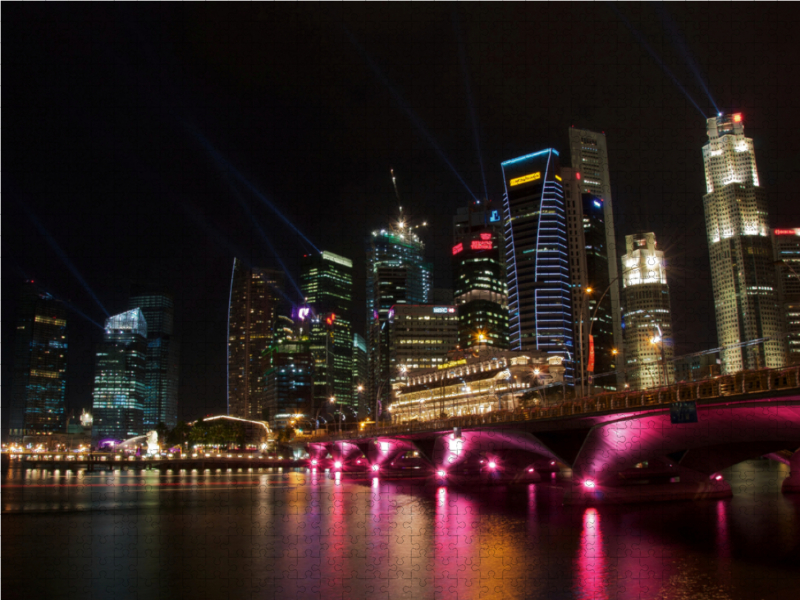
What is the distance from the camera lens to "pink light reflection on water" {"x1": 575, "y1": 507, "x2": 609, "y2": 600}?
762 inches

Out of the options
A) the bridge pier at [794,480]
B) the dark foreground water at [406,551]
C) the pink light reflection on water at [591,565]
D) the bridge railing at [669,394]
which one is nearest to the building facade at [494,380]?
the bridge pier at [794,480]

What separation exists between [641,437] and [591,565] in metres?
20.7

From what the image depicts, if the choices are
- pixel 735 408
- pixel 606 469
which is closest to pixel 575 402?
pixel 606 469

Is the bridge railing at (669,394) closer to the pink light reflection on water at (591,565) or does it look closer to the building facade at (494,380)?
the pink light reflection on water at (591,565)

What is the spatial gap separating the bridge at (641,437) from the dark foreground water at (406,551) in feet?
10.7

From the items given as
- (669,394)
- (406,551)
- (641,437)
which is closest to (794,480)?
(641,437)

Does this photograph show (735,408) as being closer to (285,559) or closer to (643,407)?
(643,407)

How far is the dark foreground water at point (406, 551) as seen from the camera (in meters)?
20.3

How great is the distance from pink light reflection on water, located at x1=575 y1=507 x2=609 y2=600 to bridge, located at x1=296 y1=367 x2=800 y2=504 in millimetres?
7609

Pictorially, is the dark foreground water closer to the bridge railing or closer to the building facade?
the bridge railing

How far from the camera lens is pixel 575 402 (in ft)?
151

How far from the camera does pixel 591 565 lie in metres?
23.7

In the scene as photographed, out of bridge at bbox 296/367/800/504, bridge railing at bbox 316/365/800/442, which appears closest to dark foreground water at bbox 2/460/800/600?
bridge at bbox 296/367/800/504

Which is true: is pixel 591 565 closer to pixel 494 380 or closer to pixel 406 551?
pixel 406 551
